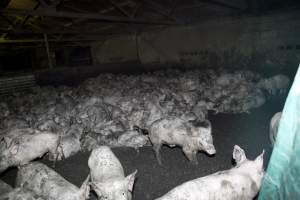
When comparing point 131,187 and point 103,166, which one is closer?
point 131,187

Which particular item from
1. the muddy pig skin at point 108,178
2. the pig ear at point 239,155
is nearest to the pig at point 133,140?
the muddy pig skin at point 108,178

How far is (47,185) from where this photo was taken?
3.11 m

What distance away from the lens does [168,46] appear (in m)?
13.7

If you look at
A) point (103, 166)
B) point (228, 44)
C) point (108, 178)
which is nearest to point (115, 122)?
point (103, 166)

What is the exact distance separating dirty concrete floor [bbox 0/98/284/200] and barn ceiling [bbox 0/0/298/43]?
15.1 feet

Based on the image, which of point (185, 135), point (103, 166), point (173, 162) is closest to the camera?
point (103, 166)

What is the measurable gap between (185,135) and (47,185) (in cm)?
220

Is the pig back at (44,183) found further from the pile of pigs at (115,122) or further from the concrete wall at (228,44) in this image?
the concrete wall at (228,44)

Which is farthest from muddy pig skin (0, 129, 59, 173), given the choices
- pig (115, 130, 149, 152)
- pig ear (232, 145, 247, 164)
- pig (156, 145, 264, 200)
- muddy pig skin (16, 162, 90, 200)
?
pig ear (232, 145, 247, 164)

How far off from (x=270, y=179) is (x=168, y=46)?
40.9 feet

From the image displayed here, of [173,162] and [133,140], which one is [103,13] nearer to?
[133,140]

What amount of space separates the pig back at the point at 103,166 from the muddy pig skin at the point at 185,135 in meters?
1.03

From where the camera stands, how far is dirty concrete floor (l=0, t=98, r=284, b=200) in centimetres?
376

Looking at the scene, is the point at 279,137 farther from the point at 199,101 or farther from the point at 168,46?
the point at 168,46
